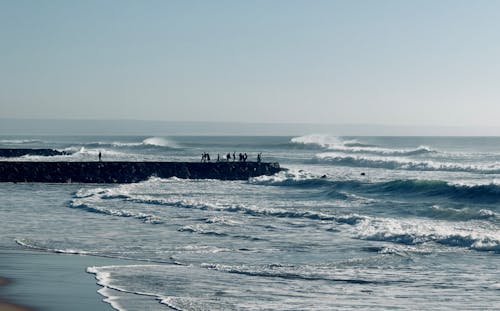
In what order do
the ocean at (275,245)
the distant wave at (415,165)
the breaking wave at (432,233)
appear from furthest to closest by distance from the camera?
the distant wave at (415,165) < the breaking wave at (432,233) < the ocean at (275,245)

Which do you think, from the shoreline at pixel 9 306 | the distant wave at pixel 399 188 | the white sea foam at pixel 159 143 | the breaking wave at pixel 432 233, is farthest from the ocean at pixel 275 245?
the white sea foam at pixel 159 143

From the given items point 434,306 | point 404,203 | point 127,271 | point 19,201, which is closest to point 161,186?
point 19,201

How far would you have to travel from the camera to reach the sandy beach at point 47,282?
1175cm

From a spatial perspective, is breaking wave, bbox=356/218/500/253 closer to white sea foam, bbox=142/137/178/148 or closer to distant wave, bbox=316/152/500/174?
distant wave, bbox=316/152/500/174

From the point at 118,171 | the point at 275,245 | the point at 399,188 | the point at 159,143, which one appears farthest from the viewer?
the point at 159,143

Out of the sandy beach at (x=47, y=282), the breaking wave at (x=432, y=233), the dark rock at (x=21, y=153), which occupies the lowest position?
the dark rock at (x=21, y=153)

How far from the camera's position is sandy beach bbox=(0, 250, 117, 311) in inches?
463

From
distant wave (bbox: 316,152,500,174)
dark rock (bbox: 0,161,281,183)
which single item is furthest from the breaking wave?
distant wave (bbox: 316,152,500,174)

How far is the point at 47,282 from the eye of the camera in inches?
532

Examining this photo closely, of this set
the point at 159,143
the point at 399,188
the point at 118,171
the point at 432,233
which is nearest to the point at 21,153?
the point at 118,171

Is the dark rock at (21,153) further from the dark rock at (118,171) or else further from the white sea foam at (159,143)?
the white sea foam at (159,143)

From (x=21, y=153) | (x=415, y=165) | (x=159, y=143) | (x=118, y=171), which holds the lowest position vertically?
(x=21, y=153)

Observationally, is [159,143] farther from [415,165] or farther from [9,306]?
[9,306]

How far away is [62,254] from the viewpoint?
17000 millimetres
